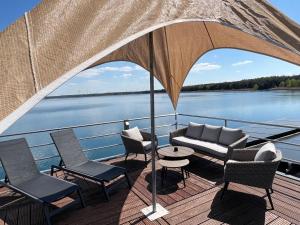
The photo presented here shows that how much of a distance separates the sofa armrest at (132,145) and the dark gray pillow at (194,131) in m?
1.51

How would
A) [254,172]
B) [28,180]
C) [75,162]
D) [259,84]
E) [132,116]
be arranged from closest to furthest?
1. [254,172]
2. [28,180]
3. [75,162]
4. [259,84]
5. [132,116]

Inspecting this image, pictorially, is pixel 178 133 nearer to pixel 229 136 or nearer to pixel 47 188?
pixel 229 136

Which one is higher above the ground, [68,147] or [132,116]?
[68,147]

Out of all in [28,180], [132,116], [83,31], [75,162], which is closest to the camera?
[83,31]

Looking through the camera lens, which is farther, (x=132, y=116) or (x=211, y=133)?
(x=132, y=116)

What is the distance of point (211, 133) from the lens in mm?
5543

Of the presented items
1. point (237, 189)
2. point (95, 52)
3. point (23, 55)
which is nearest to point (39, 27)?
point (23, 55)

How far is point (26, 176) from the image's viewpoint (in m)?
3.84

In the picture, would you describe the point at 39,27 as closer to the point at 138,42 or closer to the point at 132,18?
the point at 132,18

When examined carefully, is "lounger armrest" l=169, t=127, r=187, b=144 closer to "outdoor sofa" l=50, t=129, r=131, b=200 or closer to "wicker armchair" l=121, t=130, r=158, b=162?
"wicker armchair" l=121, t=130, r=158, b=162

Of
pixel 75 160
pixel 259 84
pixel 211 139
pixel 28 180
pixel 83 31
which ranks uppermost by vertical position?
pixel 259 84

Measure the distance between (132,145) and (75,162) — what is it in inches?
50.0

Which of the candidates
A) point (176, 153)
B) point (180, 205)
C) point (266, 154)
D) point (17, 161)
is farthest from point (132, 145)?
point (266, 154)

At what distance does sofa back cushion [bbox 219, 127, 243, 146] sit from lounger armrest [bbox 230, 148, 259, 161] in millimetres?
1031
